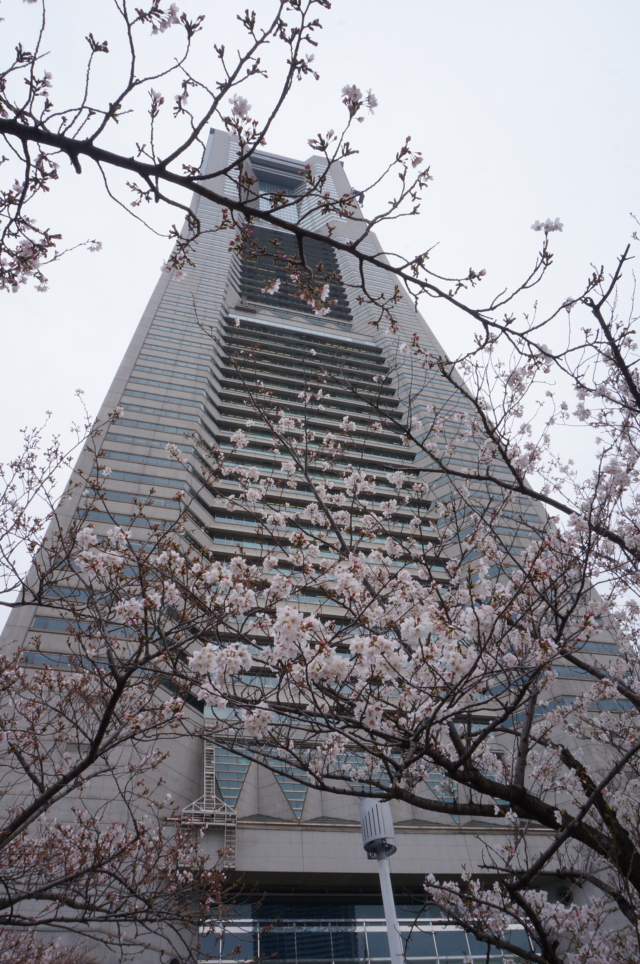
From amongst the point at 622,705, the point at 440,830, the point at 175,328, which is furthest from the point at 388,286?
the point at 440,830

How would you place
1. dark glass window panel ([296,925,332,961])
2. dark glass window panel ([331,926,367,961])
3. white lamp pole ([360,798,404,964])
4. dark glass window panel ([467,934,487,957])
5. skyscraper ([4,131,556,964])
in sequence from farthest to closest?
dark glass window panel ([467,934,487,957]) → skyscraper ([4,131,556,964]) → dark glass window panel ([331,926,367,961]) → dark glass window panel ([296,925,332,961]) → white lamp pole ([360,798,404,964])

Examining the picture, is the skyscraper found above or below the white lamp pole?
above

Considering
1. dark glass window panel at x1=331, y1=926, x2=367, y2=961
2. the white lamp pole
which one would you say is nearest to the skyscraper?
dark glass window panel at x1=331, y1=926, x2=367, y2=961

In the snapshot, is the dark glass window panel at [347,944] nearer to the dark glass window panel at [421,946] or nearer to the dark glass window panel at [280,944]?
the dark glass window panel at [280,944]

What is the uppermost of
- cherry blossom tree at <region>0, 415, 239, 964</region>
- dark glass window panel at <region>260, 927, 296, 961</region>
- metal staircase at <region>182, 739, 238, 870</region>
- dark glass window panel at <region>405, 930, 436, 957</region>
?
metal staircase at <region>182, 739, 238, 870</region>

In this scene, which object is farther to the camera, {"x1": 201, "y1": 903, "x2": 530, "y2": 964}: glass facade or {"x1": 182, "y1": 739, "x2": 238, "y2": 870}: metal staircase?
{"x1": 182, "y1": 739, "x2": 238, "y2": 870}: metal staircase

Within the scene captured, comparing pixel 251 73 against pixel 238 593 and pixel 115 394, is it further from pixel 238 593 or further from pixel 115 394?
pixel 115 394

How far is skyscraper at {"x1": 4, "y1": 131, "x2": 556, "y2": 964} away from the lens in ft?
59.4

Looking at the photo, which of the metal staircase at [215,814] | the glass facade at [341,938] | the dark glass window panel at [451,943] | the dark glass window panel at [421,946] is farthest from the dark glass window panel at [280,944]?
the dark glass window panel at [451,943]

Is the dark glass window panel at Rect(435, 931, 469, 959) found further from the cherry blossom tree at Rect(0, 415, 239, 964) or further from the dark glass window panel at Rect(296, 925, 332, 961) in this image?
the cherry blossom tree at Rect(0, 415, 239, 964)

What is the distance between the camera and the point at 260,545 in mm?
16297

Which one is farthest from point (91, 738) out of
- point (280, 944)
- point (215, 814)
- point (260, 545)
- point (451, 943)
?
point (451, 943)

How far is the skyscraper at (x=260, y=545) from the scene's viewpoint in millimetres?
18094

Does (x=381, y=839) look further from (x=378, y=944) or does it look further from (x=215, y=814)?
(x=378, y=944)
